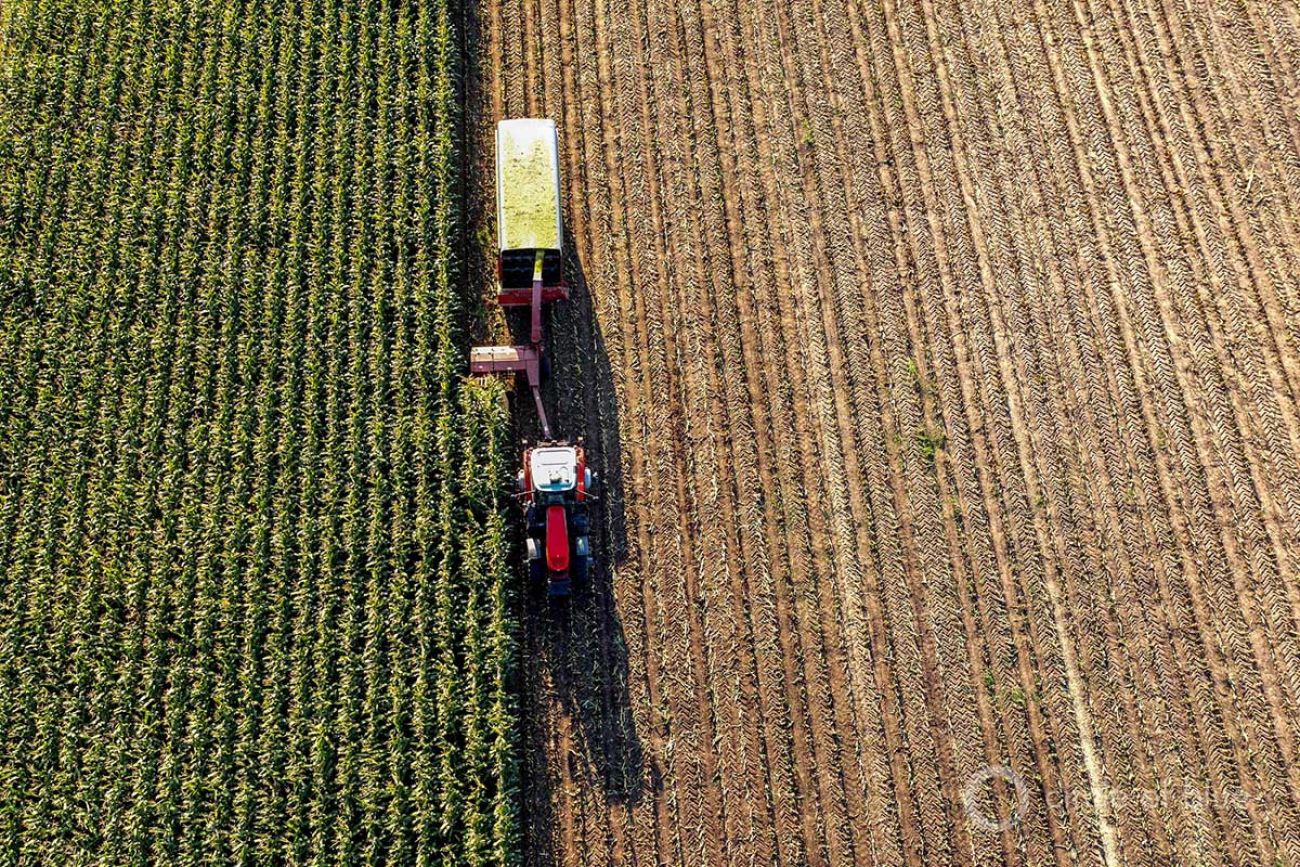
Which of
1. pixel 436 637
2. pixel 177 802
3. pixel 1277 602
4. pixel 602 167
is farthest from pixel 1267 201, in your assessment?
pixel 177 802

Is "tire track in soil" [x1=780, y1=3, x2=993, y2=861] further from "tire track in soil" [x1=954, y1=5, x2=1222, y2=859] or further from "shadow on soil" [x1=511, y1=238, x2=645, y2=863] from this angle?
"shadow on soil" [x1=511, y1=238, x2=645, y2=863]

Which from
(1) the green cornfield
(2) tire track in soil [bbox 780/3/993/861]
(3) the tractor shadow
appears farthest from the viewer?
(2) tire track in soil [bbox 780/3/993/861]

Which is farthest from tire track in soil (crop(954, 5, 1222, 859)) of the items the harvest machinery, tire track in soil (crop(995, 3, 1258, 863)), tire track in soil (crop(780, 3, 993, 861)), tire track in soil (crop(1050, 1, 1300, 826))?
the harvest machinery

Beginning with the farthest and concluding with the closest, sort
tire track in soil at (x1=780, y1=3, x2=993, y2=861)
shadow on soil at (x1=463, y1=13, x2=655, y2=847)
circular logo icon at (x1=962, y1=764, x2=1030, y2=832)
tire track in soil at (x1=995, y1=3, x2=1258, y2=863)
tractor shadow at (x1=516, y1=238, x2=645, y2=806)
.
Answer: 1. tire track in soil at (x1=995, y1=3, x2=1258, y2=863)
2. tire track in soil at (x1=780, y1=3, x2=993, y2=861)
3. tractor shadow at (x1=516, y1=238, x2=645, y2=806)
4. shadow on soil at (x1=463, y1=13, x2=655, y2=847)
5. circular logo icon at (x1=962, y1=764, x2=1030, y2=832)

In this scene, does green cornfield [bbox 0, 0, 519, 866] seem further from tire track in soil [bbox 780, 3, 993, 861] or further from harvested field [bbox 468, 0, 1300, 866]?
tire track in soil [bbox 780, 3, 993, 861]

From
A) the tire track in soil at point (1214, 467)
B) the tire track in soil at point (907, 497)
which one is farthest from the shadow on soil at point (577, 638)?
the tire track in soil at point (1214, 467)

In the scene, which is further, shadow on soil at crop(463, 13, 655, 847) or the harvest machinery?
the harvest machinery

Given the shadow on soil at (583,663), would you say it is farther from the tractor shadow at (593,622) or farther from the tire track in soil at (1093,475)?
the tire track in soil at (1093,475)

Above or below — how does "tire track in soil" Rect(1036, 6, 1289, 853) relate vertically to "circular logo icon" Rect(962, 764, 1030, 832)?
above
